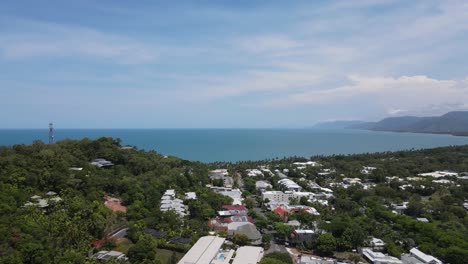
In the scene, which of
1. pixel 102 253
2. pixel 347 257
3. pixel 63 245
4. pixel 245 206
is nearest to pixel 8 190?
pixel 63 245

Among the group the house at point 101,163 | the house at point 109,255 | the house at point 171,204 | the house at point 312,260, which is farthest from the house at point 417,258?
the house at point 101,163

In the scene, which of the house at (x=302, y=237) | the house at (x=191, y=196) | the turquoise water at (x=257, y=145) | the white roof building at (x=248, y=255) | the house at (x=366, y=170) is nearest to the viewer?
the white roof building at (x=248, y=255)

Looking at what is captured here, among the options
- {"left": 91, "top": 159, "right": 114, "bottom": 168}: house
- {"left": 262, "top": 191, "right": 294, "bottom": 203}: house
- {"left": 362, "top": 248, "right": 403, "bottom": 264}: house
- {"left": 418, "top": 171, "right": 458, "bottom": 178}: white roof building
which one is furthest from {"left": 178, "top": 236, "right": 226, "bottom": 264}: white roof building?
{"left": 418, "top": 171, "right": 458, "bottom": 178}: white roof building

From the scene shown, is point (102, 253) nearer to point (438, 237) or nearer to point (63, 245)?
point (63, 245)

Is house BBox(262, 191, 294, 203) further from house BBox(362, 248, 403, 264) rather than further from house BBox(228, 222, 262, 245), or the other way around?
house BBox(362, 248, 403, 264)

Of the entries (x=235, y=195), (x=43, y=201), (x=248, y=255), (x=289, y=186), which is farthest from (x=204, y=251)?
(x=289, y=186)

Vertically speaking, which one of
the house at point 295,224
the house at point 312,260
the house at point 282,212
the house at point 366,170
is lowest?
the house at point 312,260

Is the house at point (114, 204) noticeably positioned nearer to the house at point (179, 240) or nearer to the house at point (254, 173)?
the house at point (179, 240)
